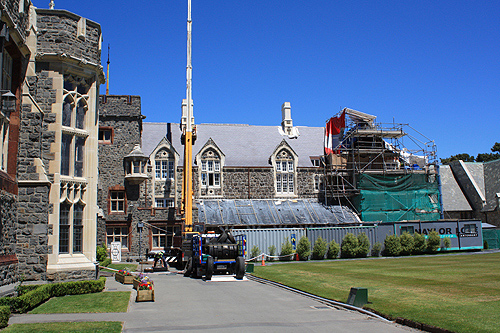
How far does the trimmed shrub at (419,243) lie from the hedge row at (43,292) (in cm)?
2742

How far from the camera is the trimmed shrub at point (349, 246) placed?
3528cm

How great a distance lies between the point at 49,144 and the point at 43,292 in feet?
17.7

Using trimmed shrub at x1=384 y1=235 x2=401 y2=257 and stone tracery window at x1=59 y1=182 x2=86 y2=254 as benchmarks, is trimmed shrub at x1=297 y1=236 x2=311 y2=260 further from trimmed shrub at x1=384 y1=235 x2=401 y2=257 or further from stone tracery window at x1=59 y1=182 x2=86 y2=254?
stone tracery window at x1=59 y1=182 x2=86 y2=254

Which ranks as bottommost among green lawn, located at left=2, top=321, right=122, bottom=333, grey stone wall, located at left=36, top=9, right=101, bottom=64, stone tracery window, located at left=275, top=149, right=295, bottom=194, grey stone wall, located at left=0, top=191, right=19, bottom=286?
green lawn, located at left=2, top=321, right=122, bottom=333

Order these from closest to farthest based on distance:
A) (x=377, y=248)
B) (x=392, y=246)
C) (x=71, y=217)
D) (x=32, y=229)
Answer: (x=32, y=229) → (x=71, y=217) → (x=392, y=246) → (x=377, y=248)

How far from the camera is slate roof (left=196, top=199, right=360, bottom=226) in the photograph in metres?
38.9

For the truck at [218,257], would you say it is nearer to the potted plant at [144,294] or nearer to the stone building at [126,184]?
the potted plant at [144,294]

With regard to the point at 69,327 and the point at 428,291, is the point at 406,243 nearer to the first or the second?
the point at 428,291

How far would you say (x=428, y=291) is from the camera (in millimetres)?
15242

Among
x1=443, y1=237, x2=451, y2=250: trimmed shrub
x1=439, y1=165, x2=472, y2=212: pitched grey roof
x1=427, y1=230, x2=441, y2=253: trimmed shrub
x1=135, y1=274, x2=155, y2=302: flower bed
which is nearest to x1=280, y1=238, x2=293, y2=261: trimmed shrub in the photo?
→ x1=427, y1=230, x2=441, y2=253: trimmed shrub

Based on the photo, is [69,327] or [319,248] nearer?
[69,327]

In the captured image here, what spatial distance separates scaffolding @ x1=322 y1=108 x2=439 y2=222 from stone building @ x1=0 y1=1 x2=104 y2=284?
28.3m

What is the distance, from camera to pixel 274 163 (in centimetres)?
4372

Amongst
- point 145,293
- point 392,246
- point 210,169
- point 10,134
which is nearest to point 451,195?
point 392,246
